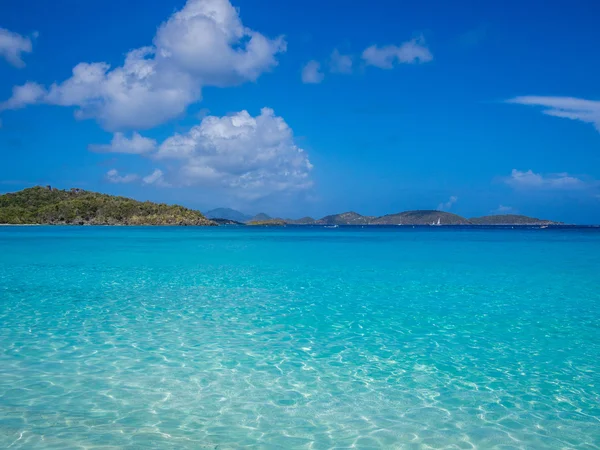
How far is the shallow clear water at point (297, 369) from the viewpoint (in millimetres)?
6883

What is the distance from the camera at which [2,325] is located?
13.4 meters

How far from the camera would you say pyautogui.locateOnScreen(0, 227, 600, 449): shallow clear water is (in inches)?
271

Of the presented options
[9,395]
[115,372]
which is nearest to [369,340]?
[115,372]

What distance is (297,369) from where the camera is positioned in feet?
31.8

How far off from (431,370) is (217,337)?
554 centimetres

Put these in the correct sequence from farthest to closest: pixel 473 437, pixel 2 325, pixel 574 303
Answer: pixel 574 303 → pixel 2 325 → pixel 473 437

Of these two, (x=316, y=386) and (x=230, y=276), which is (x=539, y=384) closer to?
(x=316, y=386)

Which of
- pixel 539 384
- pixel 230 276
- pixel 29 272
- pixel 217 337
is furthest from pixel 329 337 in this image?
pixel 29 272

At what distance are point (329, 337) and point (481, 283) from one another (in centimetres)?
1434

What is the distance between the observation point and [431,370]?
31.8ft

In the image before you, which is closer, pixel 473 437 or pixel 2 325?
pixel 473 437

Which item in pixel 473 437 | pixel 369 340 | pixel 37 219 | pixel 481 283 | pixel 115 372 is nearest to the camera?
pixel 473 437

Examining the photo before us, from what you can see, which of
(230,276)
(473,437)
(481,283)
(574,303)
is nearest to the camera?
(473,437)

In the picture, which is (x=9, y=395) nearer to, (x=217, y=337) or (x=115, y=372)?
(x=115, y=372)
